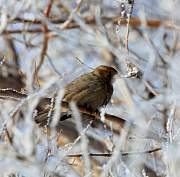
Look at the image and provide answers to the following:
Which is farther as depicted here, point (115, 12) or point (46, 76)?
point (46, 76)

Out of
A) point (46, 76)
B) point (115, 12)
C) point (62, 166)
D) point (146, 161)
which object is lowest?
point (146, 161)

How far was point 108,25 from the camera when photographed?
784 cm

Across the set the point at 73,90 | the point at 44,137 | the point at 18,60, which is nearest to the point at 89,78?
the point at 73,90

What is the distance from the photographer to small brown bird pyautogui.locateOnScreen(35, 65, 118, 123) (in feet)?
14.2

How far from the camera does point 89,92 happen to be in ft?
14.3

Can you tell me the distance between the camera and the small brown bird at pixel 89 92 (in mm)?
4336

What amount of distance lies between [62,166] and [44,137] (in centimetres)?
52

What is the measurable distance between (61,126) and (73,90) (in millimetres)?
2317

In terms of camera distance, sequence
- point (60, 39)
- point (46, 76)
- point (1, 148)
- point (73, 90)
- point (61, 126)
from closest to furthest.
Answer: point (1, 148), point (73, 90), point (61, 126), point (46, 76), point (60, 39)

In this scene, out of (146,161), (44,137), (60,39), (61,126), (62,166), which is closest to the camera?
(44,137)

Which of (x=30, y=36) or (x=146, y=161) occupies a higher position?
(x=30, y=36)

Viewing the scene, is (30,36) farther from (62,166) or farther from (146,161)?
(62,166)

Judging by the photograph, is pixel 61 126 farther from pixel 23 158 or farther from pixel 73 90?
pixel 23 158

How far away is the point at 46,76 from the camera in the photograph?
27.2 feet
